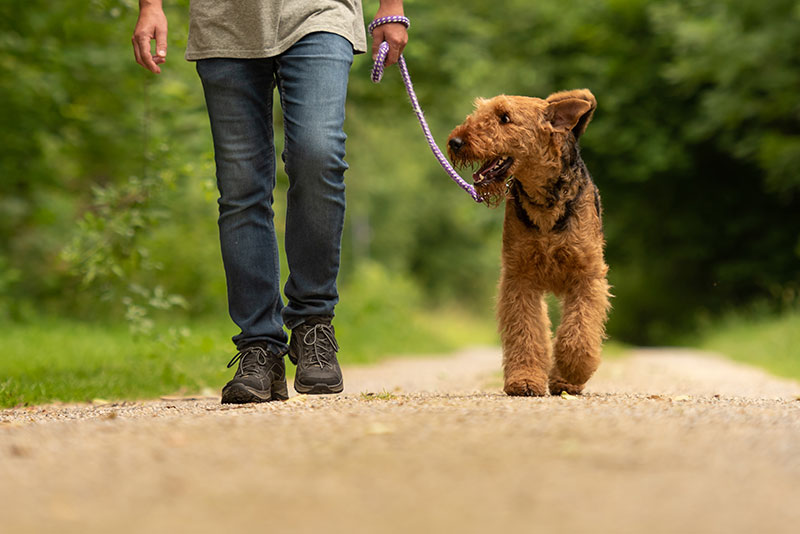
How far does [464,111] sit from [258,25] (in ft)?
45.5

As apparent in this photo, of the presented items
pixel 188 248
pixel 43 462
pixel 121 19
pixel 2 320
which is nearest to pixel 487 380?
pixel 121 19

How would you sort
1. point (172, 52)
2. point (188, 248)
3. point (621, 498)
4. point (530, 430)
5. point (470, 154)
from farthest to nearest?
point (188, 248) → point (172, 52) → point (470, 154) → point (530, 430) → point (621, 498)

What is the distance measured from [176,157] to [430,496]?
193 inches

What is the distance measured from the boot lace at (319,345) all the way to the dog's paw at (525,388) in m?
0.83

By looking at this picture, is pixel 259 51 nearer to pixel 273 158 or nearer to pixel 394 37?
pixel 273 158

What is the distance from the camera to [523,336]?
13.9 feet

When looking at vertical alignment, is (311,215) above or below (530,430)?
above

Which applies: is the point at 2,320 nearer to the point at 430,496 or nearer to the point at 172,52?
the point at 172,52

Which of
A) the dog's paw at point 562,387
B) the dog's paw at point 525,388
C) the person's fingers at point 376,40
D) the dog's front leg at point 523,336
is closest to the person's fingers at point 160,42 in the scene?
the person's fingers at point 376,40

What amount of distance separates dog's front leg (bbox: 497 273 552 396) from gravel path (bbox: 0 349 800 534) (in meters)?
0.83

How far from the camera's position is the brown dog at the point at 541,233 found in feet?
13.8

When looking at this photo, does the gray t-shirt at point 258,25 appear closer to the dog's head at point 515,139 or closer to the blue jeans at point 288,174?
the blue jeans at point 288,174

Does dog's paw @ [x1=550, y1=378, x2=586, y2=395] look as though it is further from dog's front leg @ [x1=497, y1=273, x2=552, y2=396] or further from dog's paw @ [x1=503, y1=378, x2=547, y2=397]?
dog's paw @ [x1=503, y1=378, x2=547, y2=397]

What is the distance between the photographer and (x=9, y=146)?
34.6 feet
